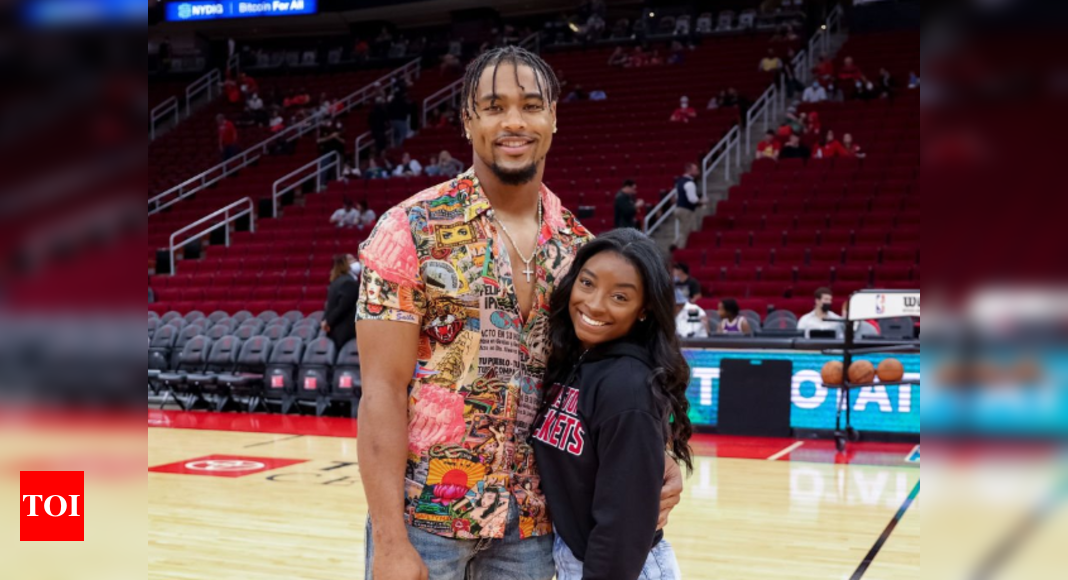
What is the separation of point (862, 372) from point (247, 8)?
1536 cm

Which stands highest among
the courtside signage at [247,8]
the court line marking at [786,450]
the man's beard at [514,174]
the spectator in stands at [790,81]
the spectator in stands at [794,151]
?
the courtside signage at [247,8]

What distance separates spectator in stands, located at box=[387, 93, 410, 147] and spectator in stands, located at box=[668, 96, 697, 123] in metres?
5.05

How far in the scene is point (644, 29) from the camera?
19.3 meters

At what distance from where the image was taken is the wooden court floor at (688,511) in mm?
4227

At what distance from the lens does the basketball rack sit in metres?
6.54

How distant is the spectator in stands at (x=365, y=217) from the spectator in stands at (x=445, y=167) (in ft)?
4.18

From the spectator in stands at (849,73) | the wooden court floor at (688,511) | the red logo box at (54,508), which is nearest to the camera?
the red logo box at (54,508)

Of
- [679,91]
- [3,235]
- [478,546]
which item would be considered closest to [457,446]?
[478,546]

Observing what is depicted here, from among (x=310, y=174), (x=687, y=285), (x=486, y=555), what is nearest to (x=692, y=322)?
(x=687, y=285)

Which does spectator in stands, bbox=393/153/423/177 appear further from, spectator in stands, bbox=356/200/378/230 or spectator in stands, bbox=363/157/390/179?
spectator in stands, bbox=356/200/378/230

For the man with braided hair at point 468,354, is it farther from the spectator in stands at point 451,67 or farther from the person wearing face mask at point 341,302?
the spectator in stands at point 451,67

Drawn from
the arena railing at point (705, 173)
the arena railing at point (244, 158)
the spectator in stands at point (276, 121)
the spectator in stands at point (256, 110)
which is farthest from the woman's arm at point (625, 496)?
the spectator in stands at point (256, 110)

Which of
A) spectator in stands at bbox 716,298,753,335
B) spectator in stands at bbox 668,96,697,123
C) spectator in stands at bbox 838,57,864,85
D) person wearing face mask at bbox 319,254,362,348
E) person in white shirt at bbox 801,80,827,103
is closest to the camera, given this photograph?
spectator in stands at bbox 716,298,753,335

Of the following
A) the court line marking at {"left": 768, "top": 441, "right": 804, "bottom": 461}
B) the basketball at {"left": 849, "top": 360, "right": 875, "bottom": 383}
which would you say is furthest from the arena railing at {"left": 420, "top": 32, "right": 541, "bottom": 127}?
the basketball at {"left": 849, "top": 360, "right": 875, "bottom": 383}
